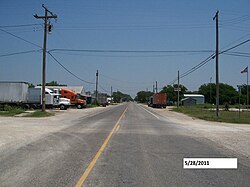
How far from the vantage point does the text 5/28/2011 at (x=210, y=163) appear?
8523 mm

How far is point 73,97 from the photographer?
196ft

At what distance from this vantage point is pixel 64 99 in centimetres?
5334

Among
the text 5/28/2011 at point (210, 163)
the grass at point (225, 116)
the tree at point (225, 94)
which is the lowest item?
the text 5/28/2011 at point (210, 163)

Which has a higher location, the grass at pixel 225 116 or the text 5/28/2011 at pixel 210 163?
the grass at pixel 225 116

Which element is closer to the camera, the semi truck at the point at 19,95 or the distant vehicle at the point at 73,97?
the semi truck at the point at 19,95

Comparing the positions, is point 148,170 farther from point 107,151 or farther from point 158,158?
point 107,151

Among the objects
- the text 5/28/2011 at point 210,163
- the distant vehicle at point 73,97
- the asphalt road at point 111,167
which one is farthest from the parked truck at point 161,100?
the text 5/28/2011 at point 210,163

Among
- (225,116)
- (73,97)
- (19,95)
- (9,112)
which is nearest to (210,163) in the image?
(225,116)

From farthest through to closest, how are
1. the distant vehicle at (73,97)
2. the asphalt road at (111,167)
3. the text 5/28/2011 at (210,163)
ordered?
1. the distant vehicle at (73,97)
2. the text 5/28/2011 at (210,163)
3. the asphalt road at (111,167)

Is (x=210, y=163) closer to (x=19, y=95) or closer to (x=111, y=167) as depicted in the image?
(x=111, y=167)

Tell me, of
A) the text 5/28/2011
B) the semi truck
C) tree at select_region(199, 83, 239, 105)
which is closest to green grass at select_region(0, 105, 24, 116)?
the semi truck

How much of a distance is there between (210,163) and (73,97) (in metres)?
52.0

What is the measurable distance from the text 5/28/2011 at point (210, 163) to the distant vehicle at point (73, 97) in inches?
1927

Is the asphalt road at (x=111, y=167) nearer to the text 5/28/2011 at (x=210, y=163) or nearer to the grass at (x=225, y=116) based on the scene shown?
the text 5/28/2011 at (x=210, y=163)
